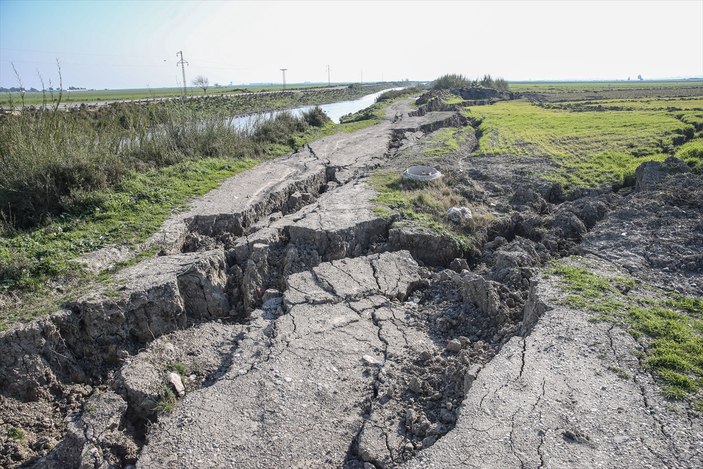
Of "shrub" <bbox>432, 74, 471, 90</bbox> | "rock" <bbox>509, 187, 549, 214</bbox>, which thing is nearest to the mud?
"rock" <bbox>509, 187, 549, 214</bbox>

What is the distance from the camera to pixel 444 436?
353 centimetres

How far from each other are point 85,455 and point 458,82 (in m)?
68.8

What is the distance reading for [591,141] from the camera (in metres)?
16.7

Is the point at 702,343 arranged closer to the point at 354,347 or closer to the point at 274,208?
the point at 354,347

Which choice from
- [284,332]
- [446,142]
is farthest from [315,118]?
[284,332]

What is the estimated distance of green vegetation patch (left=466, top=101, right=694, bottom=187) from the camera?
39.0 feet

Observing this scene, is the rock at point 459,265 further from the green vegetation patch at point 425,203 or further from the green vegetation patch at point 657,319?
the green vegetation patch at point 657,319

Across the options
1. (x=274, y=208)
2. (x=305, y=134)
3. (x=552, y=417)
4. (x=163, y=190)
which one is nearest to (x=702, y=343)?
(x=552, y=417)

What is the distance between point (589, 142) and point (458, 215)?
1105cm

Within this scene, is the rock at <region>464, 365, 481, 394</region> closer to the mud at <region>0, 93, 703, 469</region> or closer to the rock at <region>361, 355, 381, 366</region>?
the mud at <region>0, 93, 703, 469</region>

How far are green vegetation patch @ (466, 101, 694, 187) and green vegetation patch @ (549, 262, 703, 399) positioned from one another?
599 centimetres

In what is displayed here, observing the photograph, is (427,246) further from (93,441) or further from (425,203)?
(93,441)

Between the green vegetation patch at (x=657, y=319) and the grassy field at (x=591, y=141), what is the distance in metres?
5.99

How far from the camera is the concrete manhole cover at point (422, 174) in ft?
35.4
